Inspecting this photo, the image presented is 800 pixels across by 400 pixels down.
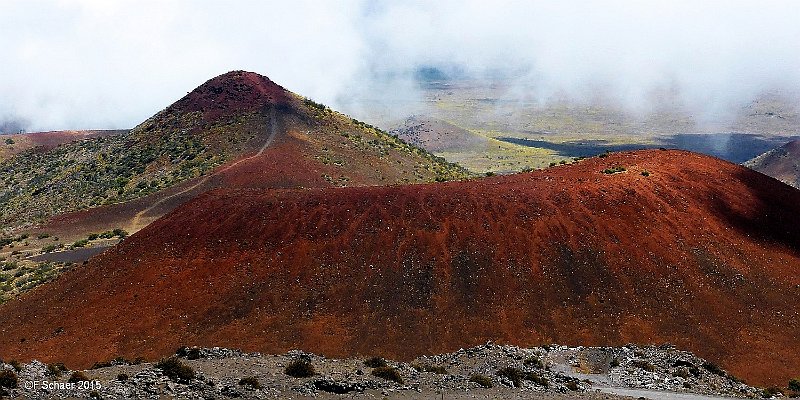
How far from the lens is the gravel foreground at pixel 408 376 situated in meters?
22.8

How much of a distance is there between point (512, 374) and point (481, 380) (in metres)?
2.10

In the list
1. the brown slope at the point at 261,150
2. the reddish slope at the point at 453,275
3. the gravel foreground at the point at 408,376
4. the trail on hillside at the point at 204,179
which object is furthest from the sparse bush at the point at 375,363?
the brown slope at the point at 261,150

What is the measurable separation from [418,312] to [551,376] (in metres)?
9.52

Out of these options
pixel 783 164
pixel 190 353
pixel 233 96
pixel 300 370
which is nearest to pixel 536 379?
pixel 300 370

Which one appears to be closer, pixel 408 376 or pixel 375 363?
pixel 408 376

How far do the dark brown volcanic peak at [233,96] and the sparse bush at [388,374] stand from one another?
82.1 meters

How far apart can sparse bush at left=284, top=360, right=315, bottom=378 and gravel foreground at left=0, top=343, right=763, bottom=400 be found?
1.9 inches

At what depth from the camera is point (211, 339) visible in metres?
35.2

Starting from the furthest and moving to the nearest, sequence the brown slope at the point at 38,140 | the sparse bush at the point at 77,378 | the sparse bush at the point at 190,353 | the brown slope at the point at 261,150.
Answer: the brown slope at the point at 38,140
the brown slope at the point at 261,150
the sparse bush at the point at 190,353
the sparse bush at the point at 77,378

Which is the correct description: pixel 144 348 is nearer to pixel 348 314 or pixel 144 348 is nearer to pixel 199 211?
pixel 348 314

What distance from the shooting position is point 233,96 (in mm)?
108375

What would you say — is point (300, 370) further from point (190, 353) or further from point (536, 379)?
point (536, 379)

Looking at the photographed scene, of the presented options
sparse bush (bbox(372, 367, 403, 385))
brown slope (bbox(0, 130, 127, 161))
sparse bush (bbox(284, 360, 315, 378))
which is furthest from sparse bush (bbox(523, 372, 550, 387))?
brown slope (bbox(0, 130, 127, 161))

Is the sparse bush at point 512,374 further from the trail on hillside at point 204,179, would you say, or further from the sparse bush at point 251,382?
the trail on hillside at point 204,179
